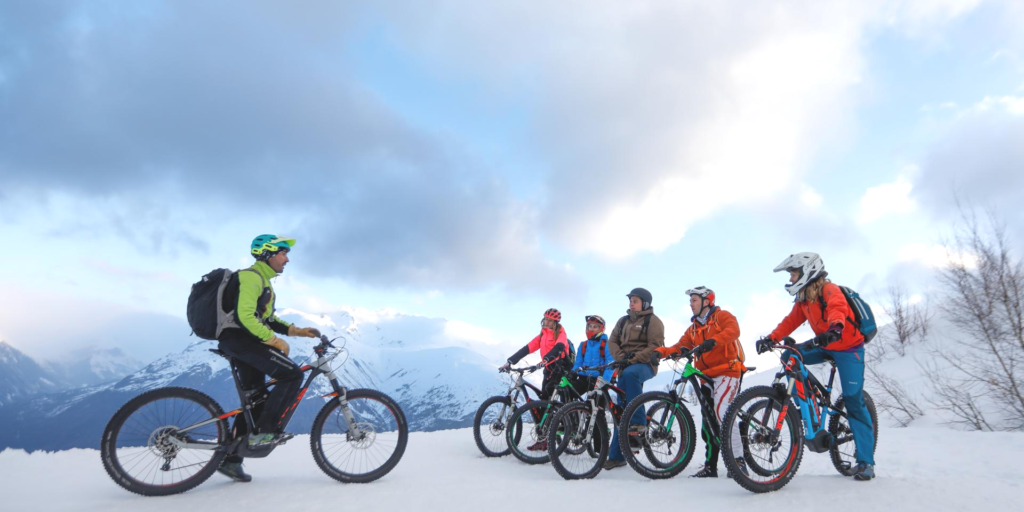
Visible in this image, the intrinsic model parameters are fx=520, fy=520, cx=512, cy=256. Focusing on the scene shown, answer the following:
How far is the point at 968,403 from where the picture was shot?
10.5 metres

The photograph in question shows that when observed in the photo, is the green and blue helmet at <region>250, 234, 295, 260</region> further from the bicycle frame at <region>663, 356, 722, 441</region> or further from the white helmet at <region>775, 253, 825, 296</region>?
the white helmet at <region>775, 253, 825, 296</region>


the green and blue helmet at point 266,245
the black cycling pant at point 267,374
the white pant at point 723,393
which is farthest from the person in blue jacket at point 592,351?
the green and blue helmet at point 266,245

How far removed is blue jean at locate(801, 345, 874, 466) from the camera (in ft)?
16.6

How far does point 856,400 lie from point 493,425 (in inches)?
188

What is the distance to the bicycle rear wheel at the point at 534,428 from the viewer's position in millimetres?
7051

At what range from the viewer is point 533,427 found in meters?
7.23

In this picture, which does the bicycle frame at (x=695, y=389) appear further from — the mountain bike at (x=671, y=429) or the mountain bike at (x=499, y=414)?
the mountain bike at (x=499, y=414)

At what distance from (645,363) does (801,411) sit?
186cm

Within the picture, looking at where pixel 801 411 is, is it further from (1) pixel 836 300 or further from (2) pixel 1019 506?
(2) pixel 1019 506

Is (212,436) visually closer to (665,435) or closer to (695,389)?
(665,435)

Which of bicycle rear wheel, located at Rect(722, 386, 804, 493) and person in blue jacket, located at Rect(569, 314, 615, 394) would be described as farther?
person in blue jacket, located at Rect(569, 314, 615, 394)

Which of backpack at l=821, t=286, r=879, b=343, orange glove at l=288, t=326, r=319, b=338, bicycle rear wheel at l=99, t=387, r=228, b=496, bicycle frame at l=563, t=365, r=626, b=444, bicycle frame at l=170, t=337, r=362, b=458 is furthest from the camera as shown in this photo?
bicycle frame at l=563, t=365, r=626, b=444

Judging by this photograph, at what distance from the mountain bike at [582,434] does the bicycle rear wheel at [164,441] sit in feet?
10.9

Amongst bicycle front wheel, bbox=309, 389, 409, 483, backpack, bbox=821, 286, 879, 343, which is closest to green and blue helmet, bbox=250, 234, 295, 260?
bicycle front wheel, bbox=309, 389, 409, 483
